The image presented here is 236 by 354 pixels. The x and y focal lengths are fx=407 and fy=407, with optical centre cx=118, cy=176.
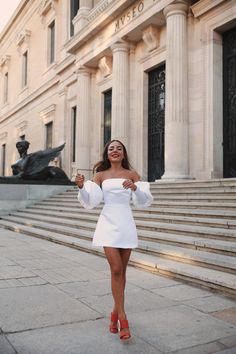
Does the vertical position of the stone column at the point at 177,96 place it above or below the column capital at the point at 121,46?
below

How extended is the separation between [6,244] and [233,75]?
26.3ft

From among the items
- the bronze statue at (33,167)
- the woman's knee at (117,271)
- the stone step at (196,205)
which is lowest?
the woman's knee at (117,271)

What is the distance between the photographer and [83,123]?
739 inches

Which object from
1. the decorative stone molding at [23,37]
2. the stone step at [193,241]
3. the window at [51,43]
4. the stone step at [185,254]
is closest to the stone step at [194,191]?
the stone step at [193,241]

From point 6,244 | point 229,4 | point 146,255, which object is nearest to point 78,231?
point 6,244

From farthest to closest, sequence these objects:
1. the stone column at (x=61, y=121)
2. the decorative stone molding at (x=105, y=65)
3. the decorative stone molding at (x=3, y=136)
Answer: the decorative stone molding at (x=3, y=136) → the stone column at (x=61, y=121) → the decorative stone molding at (x=105, y=65)

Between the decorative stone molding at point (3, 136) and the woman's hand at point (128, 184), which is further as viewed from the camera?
the decorative stone molding at point (3, 136)

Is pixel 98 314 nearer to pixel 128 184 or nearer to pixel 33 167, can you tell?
pixel 128 184

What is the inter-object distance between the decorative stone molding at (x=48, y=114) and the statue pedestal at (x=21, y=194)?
884 centimetres

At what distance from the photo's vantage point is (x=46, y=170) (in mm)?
17078

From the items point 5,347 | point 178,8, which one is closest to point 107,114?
point 178,8

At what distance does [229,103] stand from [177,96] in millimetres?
1553

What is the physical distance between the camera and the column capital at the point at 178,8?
1258 centimetres

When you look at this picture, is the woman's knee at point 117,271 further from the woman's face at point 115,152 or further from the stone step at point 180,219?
the stone step at point 180,219
